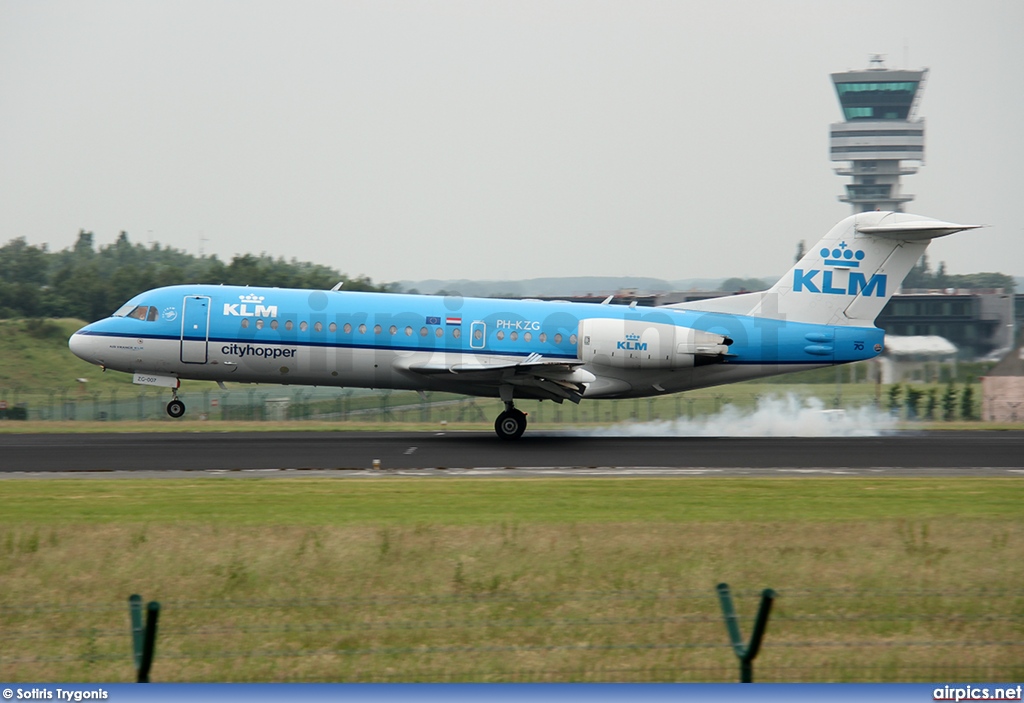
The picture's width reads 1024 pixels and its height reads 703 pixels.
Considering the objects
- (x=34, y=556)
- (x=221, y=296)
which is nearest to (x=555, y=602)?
(x=34, y=556)

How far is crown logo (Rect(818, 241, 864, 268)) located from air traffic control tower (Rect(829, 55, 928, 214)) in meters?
120

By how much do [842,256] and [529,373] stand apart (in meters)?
9.50

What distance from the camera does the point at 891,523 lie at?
48.5 ft

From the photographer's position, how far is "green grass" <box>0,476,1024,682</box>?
32.1 ft

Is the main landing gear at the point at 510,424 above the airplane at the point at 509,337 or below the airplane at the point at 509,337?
below

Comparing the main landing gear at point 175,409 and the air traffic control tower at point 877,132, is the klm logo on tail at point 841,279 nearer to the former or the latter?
the main landing gear at point 175,409

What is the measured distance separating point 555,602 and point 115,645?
4.56 meters

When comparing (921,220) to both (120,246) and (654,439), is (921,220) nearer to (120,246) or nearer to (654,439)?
(654,439)

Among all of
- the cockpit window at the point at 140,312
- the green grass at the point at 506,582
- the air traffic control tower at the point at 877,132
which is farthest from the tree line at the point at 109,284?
the air traffic control tower at the point at 877,132

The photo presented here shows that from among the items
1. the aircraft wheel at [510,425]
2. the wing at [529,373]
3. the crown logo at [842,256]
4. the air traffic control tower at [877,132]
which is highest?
the air traffic control tower at [877,132]

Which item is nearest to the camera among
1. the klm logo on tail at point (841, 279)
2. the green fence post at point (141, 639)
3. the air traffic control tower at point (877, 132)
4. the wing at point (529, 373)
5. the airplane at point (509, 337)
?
the green fence post at point (141, 639)

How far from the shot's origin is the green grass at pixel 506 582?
385 inches

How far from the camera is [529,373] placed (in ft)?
86.6

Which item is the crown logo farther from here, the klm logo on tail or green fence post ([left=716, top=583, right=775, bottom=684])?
green fence post ([left=716, top=583, right=775, bottom=684])
